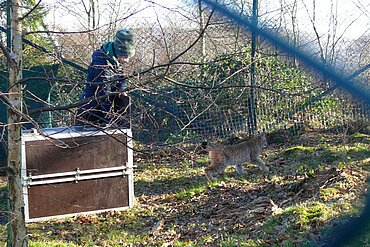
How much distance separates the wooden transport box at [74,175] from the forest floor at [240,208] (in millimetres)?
191

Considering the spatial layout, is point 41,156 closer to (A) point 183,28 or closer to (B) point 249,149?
(A) point 183,28

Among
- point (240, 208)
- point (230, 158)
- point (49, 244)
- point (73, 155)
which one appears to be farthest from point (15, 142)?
point (230, 158)

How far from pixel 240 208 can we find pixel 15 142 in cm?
317

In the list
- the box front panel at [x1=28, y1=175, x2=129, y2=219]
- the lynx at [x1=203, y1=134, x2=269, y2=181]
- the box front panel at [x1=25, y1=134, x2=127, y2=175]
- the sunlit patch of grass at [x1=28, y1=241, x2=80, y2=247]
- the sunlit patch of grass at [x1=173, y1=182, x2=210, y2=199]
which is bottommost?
the sunlit patch of grass at [x1=28, y1=241, x2=80, y2=247]

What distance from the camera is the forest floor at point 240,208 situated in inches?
142

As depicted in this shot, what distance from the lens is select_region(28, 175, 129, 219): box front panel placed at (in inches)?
200

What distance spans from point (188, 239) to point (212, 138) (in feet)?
13.6

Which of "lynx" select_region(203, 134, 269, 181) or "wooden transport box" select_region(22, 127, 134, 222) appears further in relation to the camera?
"lynx" select_region(203, 134, 269, 181)

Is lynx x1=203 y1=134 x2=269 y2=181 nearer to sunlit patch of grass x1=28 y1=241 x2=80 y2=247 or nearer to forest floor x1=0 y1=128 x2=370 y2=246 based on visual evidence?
forest floor x1=0 y1=128 x2=370 y2=246

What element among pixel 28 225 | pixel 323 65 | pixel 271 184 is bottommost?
pixel 28 225

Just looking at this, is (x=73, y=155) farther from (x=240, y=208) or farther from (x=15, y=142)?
(x=240, y=208)

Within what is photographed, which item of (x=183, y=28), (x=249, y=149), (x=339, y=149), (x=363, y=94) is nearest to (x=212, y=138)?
(x=249, y=149)

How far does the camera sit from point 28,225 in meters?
5.03

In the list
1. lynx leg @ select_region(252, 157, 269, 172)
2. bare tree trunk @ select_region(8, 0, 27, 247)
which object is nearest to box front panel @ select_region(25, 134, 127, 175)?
bare tree trunk @ select_region(8, 0, 27, 247)
